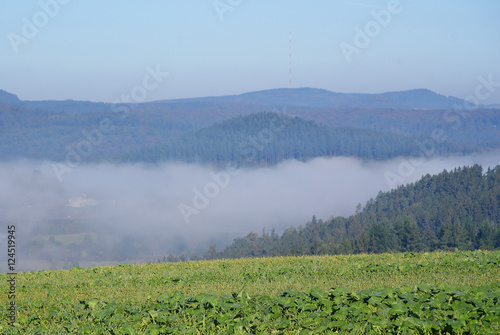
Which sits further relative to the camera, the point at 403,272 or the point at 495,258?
the point at 495,258

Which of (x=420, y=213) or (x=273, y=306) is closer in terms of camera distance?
(x=273, y=306)

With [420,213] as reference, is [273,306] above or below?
above

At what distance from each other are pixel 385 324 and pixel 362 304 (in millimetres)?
1097

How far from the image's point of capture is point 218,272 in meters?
18.4

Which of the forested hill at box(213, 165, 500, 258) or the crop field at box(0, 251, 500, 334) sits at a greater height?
the crop field at box(0, 251, 500, 334)

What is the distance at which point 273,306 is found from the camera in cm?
1082

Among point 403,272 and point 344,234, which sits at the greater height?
point 403,272

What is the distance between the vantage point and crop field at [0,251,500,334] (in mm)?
9750

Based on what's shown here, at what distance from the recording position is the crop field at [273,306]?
9750 mm

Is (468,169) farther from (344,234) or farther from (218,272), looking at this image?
(218,272)

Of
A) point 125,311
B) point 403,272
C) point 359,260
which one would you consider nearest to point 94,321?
point 125,311

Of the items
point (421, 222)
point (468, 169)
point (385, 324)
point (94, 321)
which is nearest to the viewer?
point (385, 324)

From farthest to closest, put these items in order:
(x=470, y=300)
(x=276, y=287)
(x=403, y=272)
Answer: (x=403, y=272) < (x=276, y=287) < (x=470, y=300)

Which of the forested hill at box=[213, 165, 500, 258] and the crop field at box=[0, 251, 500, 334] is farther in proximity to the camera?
the forested hill at box=[213, 165, 500, 258]
